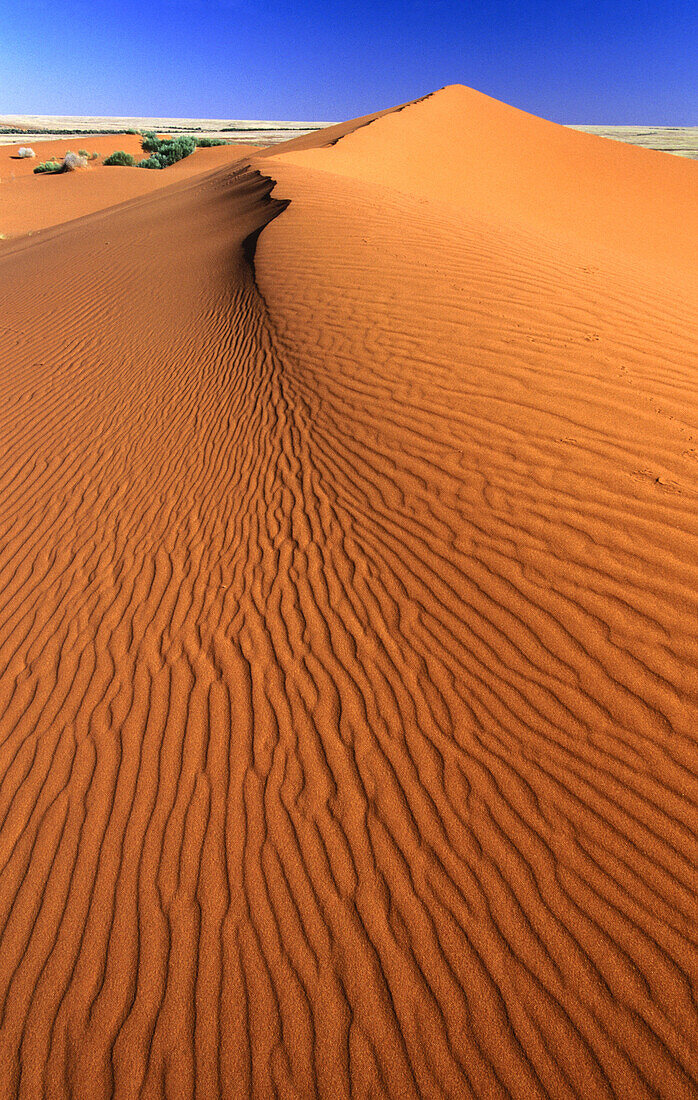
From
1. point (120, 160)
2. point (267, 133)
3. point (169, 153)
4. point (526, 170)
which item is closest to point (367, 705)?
point (526, 170)

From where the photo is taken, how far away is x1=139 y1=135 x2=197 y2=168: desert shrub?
103ft

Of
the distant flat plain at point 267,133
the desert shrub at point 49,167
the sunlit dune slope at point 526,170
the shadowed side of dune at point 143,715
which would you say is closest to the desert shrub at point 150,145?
the desert shrub at point 49,167

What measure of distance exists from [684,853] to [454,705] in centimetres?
123

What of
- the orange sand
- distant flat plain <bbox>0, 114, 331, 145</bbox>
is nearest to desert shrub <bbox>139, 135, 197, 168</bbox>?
the orange sand

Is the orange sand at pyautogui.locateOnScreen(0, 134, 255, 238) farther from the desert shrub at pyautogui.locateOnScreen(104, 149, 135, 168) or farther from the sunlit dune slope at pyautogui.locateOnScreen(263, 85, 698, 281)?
the sunlit dune slope at pyautogui.locateOnScreen(263, 85, 698, 281)

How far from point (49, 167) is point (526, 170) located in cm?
2549

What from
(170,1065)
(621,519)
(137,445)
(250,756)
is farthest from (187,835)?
(137,445)

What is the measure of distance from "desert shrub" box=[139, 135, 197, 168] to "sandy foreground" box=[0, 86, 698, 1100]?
1232 inches

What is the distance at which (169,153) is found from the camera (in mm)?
32469

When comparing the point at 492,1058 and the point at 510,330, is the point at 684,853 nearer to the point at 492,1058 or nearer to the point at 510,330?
the point at 492,1058

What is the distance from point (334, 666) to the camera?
145 inches

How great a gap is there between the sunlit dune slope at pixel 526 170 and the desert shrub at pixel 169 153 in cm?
1507

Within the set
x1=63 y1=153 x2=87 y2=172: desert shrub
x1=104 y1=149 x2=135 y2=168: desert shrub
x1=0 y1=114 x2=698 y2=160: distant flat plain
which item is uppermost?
x1=0 y1=114 x2=698 y2=160: distant flat plain

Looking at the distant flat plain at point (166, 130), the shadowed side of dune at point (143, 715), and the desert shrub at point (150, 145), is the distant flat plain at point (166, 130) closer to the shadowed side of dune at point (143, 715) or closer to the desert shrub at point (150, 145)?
the desert shrub at point (150, 145)
